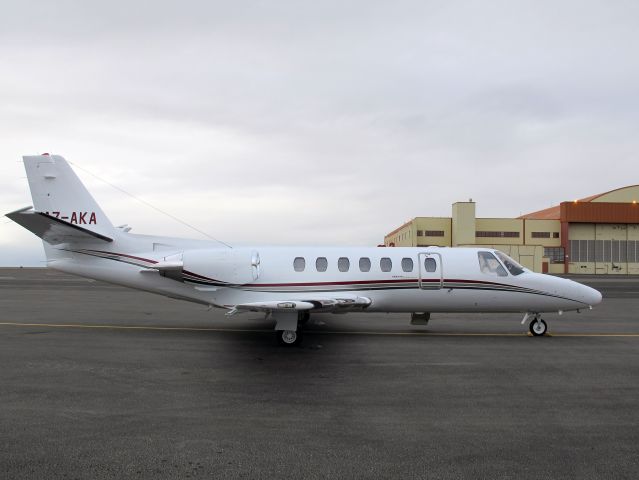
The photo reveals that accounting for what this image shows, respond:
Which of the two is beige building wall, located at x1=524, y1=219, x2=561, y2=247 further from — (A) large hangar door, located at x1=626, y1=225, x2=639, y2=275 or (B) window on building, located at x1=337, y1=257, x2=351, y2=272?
(B) window on building, located at x1=337, y1=257, x2=351, y2=272

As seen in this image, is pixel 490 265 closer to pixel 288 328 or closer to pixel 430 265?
pixel 430 265

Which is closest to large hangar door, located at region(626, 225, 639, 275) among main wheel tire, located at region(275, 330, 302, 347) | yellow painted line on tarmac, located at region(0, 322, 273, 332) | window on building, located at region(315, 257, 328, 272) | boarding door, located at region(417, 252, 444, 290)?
boarding door, located at region(417, 252, 444, 290)

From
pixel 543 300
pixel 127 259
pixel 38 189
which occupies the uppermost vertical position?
pixel 38 189

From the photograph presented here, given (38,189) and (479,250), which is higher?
(38,189)

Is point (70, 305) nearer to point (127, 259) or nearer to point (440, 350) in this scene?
point (127, 259)

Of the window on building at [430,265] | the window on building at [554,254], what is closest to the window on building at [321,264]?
the window on building at [430,265]

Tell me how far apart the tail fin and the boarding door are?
874cm

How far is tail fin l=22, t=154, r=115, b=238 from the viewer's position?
46.7ft

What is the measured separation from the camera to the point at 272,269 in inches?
540

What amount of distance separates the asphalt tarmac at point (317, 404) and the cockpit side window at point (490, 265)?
1839 millimetres

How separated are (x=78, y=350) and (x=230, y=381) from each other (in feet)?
15.8

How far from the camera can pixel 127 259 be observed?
14.2 m

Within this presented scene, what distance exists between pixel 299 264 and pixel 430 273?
361cm

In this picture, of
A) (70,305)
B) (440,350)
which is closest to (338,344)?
(440,350)
